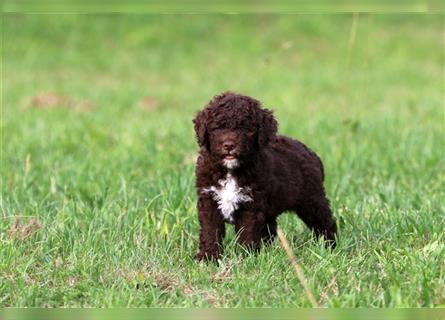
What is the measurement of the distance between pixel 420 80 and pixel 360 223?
12.2 m

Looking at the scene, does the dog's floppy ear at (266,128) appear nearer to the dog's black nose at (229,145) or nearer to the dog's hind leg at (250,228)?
the dog's black nose at (229,145)

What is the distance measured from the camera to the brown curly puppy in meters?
5.42

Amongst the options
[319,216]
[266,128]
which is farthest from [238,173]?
[319,216]

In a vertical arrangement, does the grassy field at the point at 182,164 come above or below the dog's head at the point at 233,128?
below

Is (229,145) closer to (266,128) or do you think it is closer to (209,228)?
(266,128)

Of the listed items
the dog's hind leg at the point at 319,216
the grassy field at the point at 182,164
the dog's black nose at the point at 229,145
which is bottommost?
the grassy field at the point at 182,164

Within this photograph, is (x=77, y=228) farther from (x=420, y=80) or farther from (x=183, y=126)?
(x=420, y=80)

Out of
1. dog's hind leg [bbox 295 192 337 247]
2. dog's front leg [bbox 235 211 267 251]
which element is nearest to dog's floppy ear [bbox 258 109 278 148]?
dog's front leg [bbox 235 211 267 251]

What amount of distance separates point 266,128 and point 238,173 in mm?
A: 344

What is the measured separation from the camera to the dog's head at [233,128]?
5363 mm

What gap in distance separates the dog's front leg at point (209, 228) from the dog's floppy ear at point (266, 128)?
1.71 ft

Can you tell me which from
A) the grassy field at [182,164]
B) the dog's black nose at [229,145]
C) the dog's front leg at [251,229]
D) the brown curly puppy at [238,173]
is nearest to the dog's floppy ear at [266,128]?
the brown curly puppy at [238,173]

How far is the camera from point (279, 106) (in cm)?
1462

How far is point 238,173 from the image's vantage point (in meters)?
5.61
